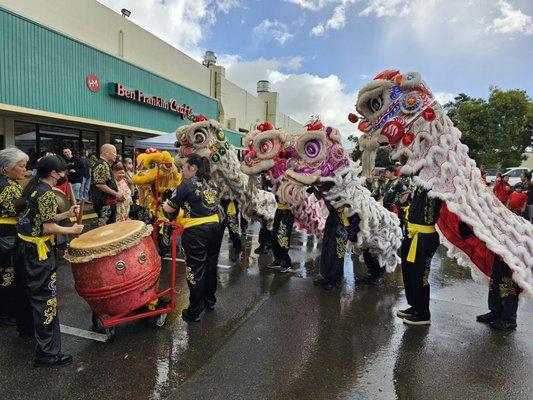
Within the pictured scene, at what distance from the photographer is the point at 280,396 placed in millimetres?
2502

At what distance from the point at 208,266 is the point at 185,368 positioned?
1.04 m

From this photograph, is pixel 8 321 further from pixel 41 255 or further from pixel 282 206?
pixel 282 206

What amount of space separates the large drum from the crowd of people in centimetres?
18

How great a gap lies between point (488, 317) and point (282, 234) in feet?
8.81

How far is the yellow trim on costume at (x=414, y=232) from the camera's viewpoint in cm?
351

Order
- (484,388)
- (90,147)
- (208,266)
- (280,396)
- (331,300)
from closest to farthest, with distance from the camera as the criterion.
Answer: (280,396)
(484,388)
(208,266)
(331,300)
(90,147)

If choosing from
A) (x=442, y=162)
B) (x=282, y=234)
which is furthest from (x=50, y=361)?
(x=442, y=162)

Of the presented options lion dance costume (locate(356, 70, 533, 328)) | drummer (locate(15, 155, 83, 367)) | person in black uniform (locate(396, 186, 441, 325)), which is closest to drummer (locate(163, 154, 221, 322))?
drummer (locate(15, 155, 83, 367))

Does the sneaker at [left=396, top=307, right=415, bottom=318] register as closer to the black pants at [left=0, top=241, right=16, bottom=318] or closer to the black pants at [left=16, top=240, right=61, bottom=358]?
the black pants at [left=16, top=240, right=61, bottom=358]

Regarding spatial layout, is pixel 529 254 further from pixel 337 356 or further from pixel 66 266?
pixel 66 266

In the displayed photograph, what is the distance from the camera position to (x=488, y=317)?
3818mm

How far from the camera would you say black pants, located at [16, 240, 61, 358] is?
2.67 metres

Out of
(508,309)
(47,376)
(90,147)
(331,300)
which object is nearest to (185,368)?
(47,376)

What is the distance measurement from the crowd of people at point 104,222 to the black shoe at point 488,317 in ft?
0.70
